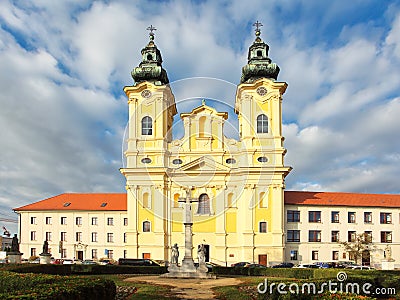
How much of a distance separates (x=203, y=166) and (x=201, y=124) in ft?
18.0

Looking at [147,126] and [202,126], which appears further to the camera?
[202,126]

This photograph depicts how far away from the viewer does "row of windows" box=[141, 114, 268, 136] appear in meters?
55.2

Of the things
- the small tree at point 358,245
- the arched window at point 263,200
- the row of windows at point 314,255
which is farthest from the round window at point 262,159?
the small tree at point 358,245

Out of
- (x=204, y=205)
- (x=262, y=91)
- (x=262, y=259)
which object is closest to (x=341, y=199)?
(x=262, y=259)

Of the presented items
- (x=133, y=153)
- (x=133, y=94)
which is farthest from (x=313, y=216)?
(x=133, y=94)

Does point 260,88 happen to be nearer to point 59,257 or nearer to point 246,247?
point 246,247

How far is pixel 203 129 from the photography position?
5688 centimetres

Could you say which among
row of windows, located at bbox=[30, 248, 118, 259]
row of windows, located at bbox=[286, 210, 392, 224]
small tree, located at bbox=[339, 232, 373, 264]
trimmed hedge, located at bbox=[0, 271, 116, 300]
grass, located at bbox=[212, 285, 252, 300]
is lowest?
row of windows, located at bbox=[30, 248, 118, 259]

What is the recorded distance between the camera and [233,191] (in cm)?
5481

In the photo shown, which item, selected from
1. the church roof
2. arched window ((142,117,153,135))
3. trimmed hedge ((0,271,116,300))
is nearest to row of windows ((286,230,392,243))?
the church roof

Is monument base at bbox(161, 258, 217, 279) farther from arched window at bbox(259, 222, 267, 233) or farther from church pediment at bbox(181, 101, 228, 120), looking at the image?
church pediment at bbox(181, 101, 228, 120)

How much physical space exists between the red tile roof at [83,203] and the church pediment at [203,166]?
1152cm

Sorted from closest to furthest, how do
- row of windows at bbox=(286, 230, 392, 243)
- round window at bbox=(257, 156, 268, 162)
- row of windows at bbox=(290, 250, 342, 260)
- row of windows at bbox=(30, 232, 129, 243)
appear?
round window at bbox=(257, 156, 268, 162) < row of windows at bbox=(290, 250, 342, 260) < row of windows at bbox=(286, 230, 392, 243) < row of windows at bbox=(30, 232, 129, 243)

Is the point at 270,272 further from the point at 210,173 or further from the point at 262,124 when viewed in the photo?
the point at 262,124
